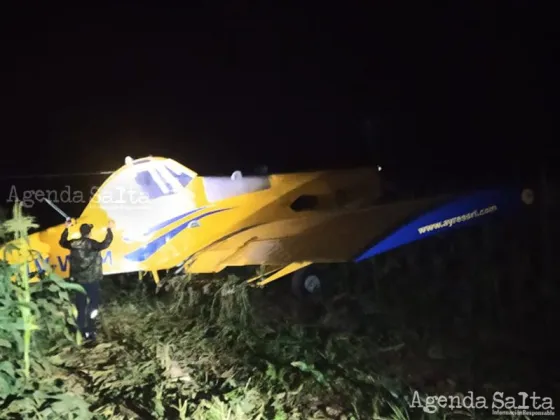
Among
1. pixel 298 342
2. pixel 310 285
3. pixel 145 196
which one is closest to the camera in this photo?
pixel 298 342

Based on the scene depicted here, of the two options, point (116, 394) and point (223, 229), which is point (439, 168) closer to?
point (223, 229)

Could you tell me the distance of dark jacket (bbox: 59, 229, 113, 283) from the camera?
18.0 ft

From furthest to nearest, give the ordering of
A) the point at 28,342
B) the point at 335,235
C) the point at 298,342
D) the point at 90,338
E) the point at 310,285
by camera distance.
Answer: the point at 310,285 < the point at 335,235 < the point at 90,338 < the point at 298,342 < the point at 28,342

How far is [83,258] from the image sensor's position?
5.49m

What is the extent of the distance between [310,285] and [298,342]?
1675 mm

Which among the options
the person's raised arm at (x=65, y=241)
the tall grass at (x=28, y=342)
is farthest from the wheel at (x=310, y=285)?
the tall grass at (x=28, y=342)

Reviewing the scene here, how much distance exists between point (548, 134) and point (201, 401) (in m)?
6.36

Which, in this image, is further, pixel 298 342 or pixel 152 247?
pixel 152 247

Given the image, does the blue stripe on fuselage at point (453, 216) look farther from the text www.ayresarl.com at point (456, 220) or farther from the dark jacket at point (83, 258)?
the dark jacket at point (83, 258)

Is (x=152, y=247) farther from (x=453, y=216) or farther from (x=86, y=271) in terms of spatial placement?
(x=453, y=216)

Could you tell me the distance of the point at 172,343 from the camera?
213 inches

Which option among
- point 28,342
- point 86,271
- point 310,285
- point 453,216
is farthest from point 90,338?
point 453,216

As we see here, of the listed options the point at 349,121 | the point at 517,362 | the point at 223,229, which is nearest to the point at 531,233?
the point at 517,362

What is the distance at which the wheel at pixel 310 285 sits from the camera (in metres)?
6.82
